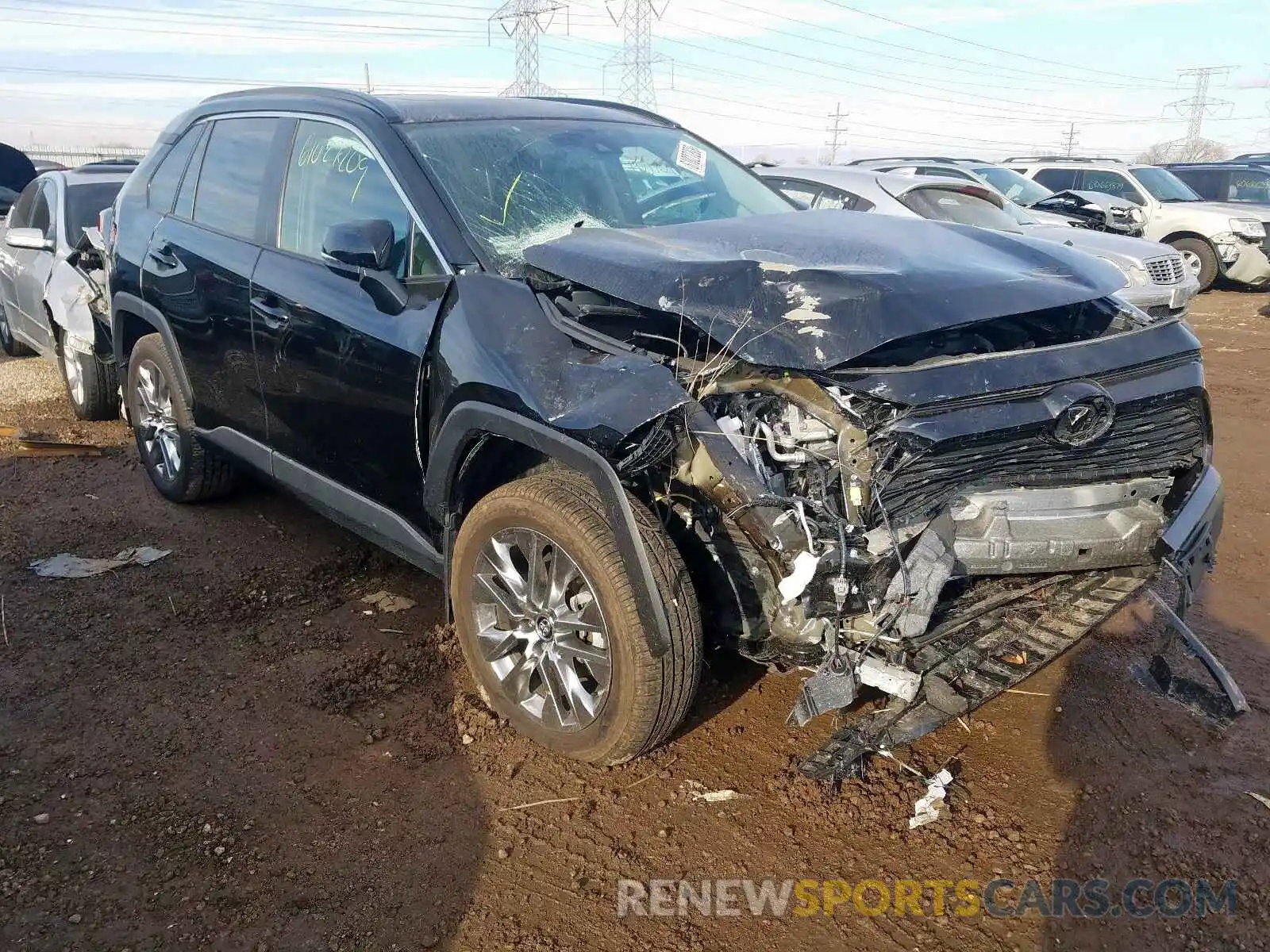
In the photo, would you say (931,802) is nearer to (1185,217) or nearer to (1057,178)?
(1185,217)

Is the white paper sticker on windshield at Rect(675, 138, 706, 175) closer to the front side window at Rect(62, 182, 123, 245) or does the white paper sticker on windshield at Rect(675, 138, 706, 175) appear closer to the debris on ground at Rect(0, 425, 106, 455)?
the debris on ground at Rect(0, 425, 106, 455)

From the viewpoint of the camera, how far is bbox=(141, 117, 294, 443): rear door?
12.8 ft

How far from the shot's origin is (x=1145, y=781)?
288 cm

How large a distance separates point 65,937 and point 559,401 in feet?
5.87

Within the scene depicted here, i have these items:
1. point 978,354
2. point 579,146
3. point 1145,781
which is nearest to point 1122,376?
point 978,354

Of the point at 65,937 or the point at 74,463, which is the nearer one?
the point at 65,937

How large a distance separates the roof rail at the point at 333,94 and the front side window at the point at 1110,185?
1345 centimetres

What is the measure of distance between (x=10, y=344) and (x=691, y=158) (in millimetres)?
7993

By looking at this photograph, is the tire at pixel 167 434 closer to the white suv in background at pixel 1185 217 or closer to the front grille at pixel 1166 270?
the front grille at pixel 1166 270

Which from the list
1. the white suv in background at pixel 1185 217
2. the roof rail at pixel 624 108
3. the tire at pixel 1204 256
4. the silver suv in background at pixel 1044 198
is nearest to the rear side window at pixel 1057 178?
the white suv in background at pixel 1185 217

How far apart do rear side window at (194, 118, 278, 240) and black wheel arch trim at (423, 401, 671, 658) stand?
65.2 inches

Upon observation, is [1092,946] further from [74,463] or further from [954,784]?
[74,463]

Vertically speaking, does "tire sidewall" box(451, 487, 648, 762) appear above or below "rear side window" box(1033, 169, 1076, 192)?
below

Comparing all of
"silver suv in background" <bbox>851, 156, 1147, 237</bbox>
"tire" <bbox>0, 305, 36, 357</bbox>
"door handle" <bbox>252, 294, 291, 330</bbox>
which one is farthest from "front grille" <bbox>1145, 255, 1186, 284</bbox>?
"tire" <bbox>0, 305, 36, 357</bbox>
